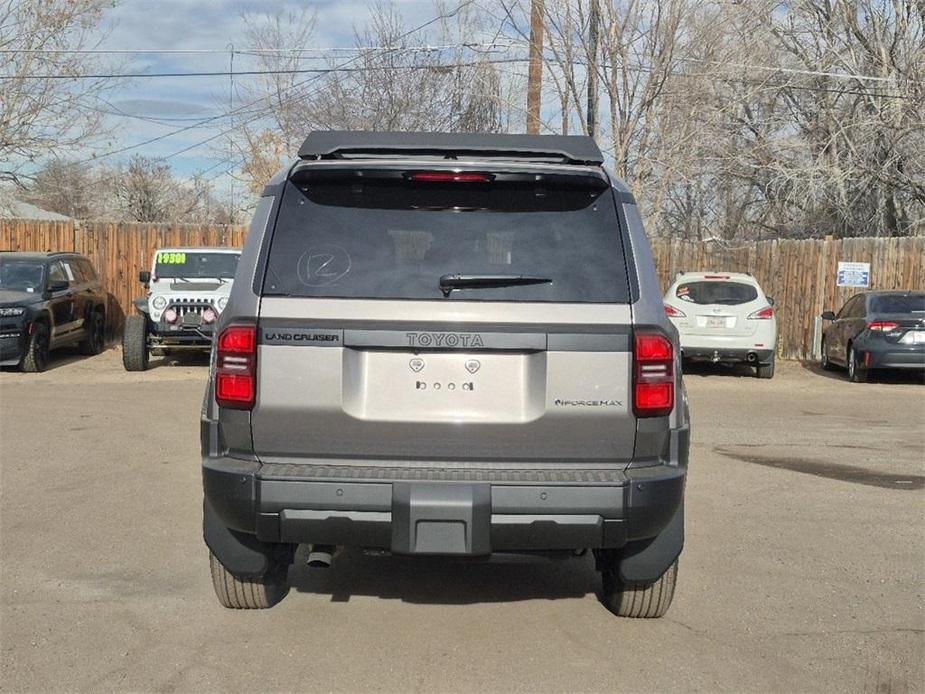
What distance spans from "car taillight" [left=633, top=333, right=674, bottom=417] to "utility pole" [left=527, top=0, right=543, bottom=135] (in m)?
16.0

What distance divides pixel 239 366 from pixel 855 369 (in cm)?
1382

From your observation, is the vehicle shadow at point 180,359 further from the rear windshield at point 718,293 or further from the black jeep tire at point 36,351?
the rear windshield at point 718,293

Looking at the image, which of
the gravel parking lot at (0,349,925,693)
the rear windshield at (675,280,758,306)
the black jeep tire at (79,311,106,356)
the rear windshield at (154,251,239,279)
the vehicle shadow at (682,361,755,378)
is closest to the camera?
the gravel parking lot at (0,349,925,693)

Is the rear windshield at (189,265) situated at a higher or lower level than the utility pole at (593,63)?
lower

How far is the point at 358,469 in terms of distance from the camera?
4258 millimetres

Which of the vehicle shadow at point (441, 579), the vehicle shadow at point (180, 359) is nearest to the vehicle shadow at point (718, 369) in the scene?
the vehicle shadow at point (180, 359)

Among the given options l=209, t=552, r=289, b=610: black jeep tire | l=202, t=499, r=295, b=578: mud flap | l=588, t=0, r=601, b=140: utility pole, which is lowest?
l=209, t=552, r=289, b=610: black jeep tire

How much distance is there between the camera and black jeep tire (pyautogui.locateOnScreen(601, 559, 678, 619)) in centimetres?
495

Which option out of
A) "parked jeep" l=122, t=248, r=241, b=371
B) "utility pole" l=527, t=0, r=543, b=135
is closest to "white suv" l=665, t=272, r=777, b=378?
"utility pole" l=527, t=0, r=543, b=135

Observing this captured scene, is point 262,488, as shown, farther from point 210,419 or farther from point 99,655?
point 99,655

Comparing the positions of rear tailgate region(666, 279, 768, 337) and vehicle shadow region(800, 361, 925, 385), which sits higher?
rear tailgate region(666, 279, 768, 337)

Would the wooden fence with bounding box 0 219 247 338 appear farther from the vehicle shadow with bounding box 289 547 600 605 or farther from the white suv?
the vehicle shadow with bounding box 289 547 600 605

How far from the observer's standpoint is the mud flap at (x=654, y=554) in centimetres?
466

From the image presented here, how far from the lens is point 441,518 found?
4.15 meters
